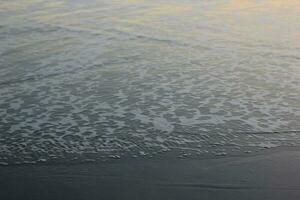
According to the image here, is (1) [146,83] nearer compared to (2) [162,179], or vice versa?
(2) [162,179]

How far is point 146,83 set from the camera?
750 cm

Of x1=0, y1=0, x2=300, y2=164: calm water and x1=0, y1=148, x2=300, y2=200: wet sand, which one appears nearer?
x1=0, y1=148, x2=300, y2=200: wet sand

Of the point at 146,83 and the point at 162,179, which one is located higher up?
the point at 146,83

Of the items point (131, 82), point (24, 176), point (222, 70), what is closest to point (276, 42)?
point (222, 70)

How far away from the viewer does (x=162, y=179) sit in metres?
4.44

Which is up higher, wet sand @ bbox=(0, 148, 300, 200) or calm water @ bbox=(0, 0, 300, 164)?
calm water @ bbox=(0, 0, 300, 164)

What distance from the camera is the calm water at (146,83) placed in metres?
5.36

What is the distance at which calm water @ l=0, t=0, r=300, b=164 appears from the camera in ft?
17.6

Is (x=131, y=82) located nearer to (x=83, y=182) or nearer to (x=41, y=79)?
(x=41, y=79)

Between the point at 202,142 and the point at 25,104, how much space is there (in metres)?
2.52

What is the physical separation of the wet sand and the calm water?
0.27 metres

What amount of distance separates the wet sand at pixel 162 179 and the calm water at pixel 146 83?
0.87 ft

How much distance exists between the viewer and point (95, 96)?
688 cm

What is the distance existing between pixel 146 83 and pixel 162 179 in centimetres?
321
